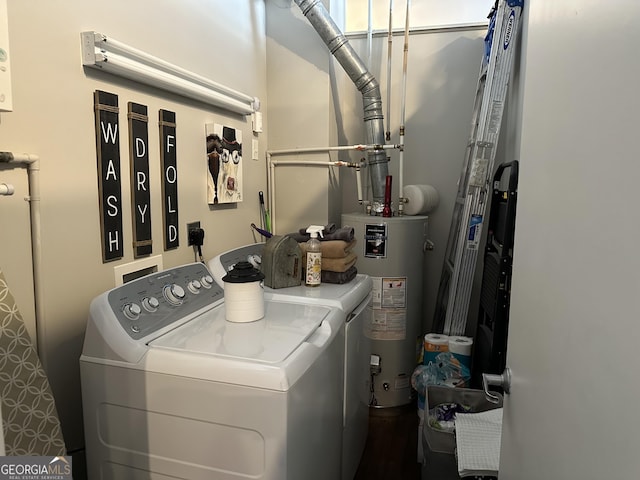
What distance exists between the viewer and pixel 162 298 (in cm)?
140

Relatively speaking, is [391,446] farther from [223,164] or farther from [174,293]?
[223,164]

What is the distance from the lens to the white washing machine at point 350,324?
1.65 meters

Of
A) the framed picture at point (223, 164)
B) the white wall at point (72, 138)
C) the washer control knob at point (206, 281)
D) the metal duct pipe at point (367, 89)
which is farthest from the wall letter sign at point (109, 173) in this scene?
the metal duct pipe at point (367, 89)

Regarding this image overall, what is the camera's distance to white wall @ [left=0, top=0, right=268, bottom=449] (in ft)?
3.86

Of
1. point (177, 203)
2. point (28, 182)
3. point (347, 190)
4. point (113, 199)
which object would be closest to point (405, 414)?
point (347, 190)

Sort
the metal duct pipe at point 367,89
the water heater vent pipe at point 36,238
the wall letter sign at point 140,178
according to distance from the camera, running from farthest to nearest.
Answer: the metal duct pipe at point 367,89, the wall letter sign at point 140,178, the water heater vent pipe at point 36,238

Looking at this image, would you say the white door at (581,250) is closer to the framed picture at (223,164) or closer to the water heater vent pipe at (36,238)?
the water heater vent pipe at (36,238)

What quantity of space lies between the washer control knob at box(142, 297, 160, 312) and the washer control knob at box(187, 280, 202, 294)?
0.17 m

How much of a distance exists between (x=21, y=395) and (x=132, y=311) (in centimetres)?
32

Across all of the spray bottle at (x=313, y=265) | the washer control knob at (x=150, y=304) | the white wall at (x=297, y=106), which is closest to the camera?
the washer control knob at (x=150, y=304)

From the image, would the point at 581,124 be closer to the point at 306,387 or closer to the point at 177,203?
the point at 306,387

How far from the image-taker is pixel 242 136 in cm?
233

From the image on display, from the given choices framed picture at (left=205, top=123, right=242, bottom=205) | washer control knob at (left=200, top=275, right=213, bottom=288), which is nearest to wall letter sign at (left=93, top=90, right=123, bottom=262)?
washer control knob at (left=200, top=275, right=213, bottom=288)

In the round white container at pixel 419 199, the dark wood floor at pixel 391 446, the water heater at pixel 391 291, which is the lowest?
the dark wood floor at pixel 391 446
